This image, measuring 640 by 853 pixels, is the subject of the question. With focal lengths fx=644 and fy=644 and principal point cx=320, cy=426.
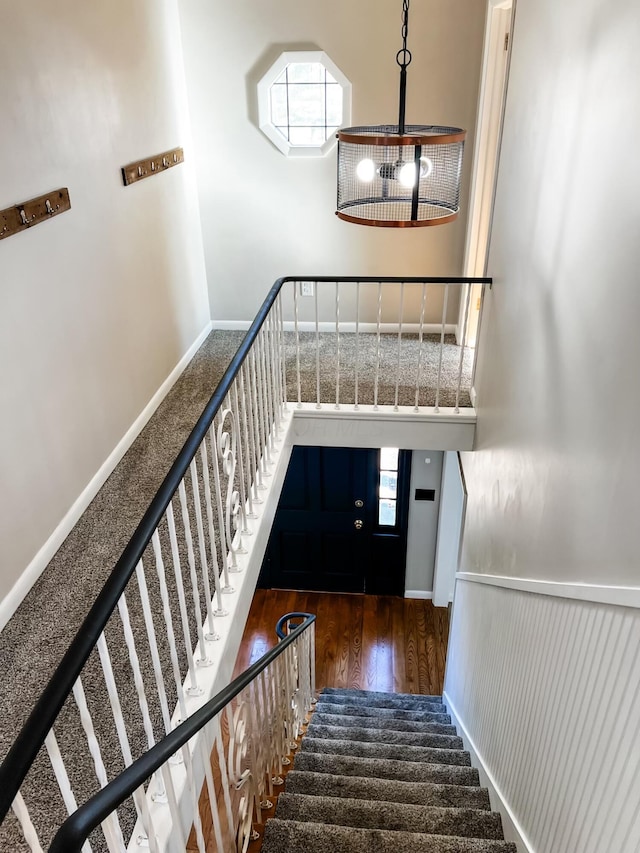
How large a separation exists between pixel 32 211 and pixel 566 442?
2.37 metres

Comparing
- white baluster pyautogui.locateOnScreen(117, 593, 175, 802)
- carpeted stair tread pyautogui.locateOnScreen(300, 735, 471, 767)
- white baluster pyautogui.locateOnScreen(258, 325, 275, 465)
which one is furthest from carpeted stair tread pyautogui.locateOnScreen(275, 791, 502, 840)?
white baluster pyautogui.locateOnScreen(258, 325, 275, 465)

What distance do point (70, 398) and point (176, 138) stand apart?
243 cm

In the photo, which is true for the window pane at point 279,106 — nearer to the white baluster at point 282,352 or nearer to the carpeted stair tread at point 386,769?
the white baluster at point 282,352

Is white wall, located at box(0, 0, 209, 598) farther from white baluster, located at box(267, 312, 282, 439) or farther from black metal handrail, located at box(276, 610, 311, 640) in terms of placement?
black metal handrail, located at box(276, 610, 311, 640)

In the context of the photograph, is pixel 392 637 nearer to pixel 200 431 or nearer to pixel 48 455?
pixel 48 455

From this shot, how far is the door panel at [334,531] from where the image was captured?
615cm

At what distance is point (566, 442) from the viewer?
7.22ft

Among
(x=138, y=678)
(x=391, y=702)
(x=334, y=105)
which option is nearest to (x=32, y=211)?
(x=138, y=678)

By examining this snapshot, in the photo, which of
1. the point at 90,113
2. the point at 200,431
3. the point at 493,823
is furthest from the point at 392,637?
the point at 90,113

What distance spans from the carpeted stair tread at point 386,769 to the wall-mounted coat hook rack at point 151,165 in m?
3.30

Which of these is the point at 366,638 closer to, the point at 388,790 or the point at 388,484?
the point at 388,484

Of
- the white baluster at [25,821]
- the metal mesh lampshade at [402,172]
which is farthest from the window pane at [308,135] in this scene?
the white baluster at [25,821]

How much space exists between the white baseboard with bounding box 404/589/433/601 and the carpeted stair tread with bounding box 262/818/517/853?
429 centimetres

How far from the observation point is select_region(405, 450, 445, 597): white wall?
236 inches
